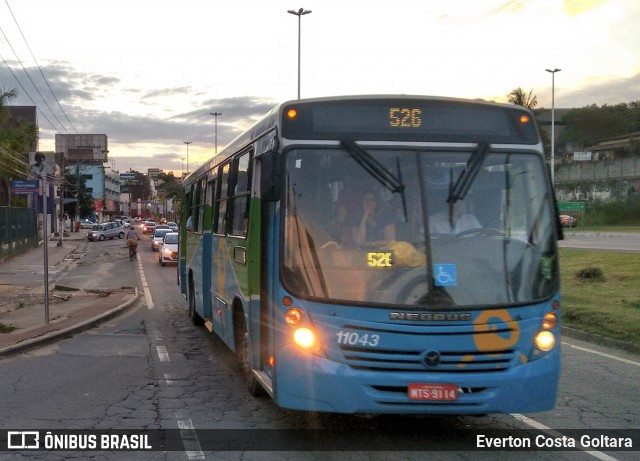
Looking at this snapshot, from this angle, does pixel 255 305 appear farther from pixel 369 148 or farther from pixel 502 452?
pixel 502 452

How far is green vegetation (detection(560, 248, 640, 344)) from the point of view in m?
11.8

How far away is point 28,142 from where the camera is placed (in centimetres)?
5853

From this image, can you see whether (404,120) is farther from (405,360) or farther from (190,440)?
(190,440)

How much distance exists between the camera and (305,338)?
5.38 meters

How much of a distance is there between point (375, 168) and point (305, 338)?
1.57m

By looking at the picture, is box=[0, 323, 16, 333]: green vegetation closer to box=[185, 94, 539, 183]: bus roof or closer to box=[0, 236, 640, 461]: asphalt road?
box=[0, 236, 640, 461]: asphalt road

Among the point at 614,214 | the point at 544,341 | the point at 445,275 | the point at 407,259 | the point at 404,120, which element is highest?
the point at 404,120

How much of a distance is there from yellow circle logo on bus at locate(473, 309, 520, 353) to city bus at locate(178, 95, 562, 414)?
1 centimetres

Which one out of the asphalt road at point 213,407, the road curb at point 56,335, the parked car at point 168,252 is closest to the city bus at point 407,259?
the asphalt road at point 213,407

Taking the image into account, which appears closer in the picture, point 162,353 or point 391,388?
point 391,388

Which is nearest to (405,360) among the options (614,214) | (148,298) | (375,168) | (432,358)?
(432,358)

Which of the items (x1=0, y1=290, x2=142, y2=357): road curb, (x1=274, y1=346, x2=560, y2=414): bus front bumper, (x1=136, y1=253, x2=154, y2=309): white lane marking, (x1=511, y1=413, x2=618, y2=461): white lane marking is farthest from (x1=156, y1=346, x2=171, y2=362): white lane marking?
(x1=136, y1=253, x2=154, y2=309): white lane marking

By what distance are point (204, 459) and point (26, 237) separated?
41178mm

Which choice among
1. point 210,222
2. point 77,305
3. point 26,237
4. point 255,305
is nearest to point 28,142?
point 26,237
